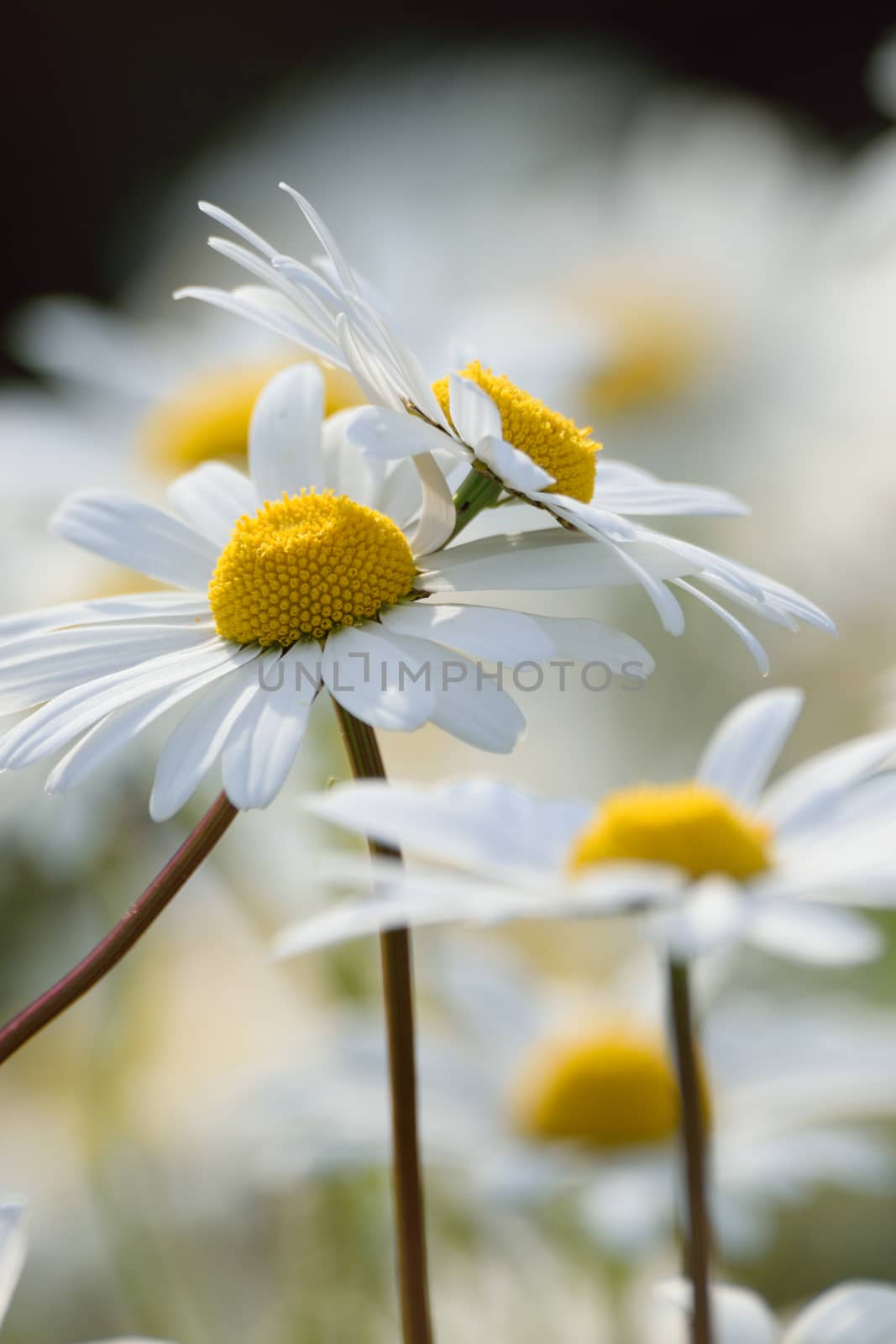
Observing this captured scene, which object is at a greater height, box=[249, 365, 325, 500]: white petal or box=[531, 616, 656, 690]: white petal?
box=[249, 365, 325, 500]: white petal

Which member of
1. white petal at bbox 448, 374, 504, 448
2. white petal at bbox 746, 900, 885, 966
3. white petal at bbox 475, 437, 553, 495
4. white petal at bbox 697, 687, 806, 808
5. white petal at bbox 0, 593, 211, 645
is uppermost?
white petal at bbox 448, 374, 504, 448

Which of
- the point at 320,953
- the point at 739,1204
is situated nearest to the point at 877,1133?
the point at 739,1204

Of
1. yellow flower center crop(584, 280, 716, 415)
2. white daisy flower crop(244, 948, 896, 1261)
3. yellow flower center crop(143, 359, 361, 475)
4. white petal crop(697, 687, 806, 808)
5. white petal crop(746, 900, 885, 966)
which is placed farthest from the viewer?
yellow flower center crop(584, 280, 716, 415)

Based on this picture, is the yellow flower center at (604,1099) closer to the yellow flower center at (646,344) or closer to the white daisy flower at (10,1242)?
the white daisy flower at (10,1242)

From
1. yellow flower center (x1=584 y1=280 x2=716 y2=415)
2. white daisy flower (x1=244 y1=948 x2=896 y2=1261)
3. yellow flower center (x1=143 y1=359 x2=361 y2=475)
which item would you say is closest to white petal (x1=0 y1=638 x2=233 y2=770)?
white daisy flower (x1=244 y1=948 x2=896 y2=1261)

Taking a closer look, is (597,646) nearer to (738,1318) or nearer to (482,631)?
(482,631)

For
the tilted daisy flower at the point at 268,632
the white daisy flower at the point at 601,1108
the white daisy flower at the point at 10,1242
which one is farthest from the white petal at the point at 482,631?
the white daisy flower at the point at 601,1108

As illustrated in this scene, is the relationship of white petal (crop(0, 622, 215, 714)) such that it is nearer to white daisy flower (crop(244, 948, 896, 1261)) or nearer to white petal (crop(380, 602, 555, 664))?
white petal (crop(380, 602, 555, 664))

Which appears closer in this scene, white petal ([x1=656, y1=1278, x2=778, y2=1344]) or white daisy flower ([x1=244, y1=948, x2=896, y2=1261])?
white petal ([x1=656, y1=1278, x2=778, y2=1344])

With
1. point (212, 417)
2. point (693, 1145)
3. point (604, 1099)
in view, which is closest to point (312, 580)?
point (693, 1145)
